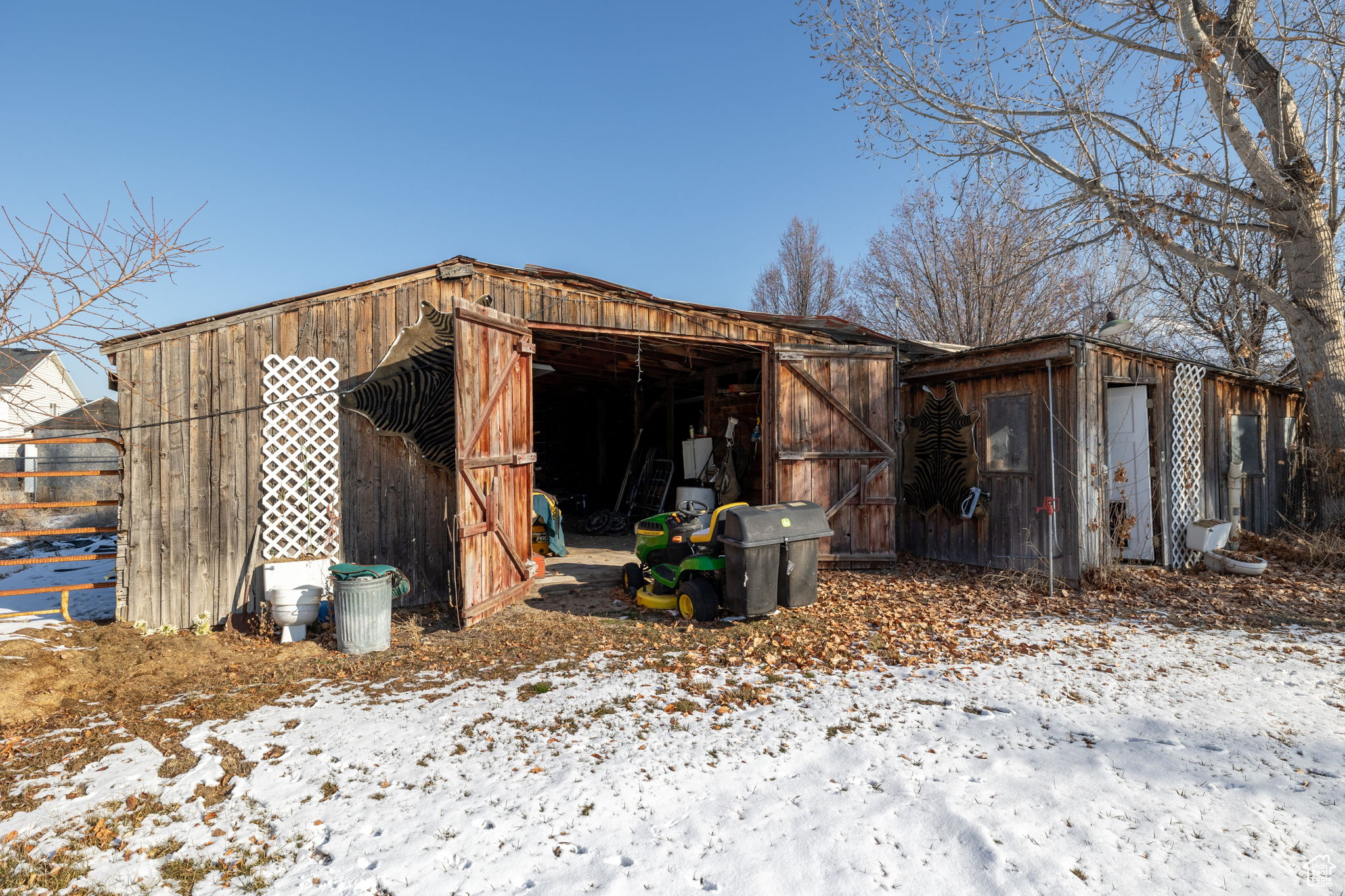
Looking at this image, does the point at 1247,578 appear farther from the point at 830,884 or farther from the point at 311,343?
the point at 311,343

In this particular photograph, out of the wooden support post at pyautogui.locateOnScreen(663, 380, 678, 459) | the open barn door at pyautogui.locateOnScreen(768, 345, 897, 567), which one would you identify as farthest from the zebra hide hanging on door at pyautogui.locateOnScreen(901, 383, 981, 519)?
the wooden support post at pyautogui.locateOnScreen(663, 380, 678, 459)

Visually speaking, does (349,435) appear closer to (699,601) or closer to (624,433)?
(699,601)

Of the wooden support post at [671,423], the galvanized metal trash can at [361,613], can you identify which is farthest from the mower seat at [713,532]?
the wooden support post at [671,423]

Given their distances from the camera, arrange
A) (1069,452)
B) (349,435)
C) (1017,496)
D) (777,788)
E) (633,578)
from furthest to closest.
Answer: (1017,496) < (1069,452) < (633,578) < (349,435) < (777,788)

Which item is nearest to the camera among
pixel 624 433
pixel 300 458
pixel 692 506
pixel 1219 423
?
pixel 300 458

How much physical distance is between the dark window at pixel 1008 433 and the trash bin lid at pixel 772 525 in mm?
3657

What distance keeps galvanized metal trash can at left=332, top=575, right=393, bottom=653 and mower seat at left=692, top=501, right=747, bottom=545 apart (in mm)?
2637

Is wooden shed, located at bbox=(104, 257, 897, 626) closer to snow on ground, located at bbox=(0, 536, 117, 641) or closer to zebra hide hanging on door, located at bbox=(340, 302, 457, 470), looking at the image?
zebra hide hanging on door, located at bbox=(340, 302, 457, 470)

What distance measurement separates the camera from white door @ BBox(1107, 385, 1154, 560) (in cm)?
830

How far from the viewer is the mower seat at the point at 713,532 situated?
5.75 meters

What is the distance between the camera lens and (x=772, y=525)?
213 inches

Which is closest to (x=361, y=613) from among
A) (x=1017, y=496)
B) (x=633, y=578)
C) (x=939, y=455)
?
(x=633, y=578)

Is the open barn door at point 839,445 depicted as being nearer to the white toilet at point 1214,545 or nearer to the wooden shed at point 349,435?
the wooden shed at point 349,435

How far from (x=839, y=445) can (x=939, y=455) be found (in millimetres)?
1516
